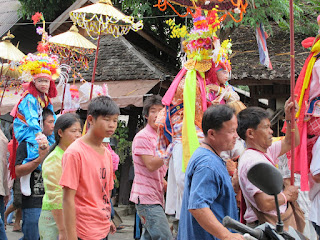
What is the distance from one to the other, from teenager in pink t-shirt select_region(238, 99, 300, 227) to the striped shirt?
6.25ft

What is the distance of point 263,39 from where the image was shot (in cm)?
883

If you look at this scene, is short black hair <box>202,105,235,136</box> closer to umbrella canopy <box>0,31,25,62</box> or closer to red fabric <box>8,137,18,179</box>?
red fabric <box>8,137,18,179</box>

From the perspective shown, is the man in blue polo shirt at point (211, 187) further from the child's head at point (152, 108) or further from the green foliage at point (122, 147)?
the green foliage at point (122, 147)

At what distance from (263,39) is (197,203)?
22.2 ft

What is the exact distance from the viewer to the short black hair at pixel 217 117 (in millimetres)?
2943

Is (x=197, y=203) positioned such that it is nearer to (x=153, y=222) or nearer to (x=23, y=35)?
(x=153, y=222)

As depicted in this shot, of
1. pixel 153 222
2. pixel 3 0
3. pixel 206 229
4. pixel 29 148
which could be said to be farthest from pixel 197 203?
pixel 3 0

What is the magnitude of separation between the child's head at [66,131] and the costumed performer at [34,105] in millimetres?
822

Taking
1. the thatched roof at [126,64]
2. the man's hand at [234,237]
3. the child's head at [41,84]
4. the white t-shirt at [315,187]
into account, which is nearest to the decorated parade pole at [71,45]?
the thatched roof at [126,64]

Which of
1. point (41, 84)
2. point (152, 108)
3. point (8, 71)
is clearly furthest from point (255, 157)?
point (8, 71)

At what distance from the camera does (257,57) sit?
10.2 m

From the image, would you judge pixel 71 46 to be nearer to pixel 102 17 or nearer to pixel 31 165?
pixel 102 17

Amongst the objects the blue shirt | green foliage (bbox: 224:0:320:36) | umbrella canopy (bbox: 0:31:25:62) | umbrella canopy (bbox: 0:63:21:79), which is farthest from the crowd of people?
green foliage (bbox: 224:0:320:36)

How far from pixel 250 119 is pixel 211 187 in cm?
95
